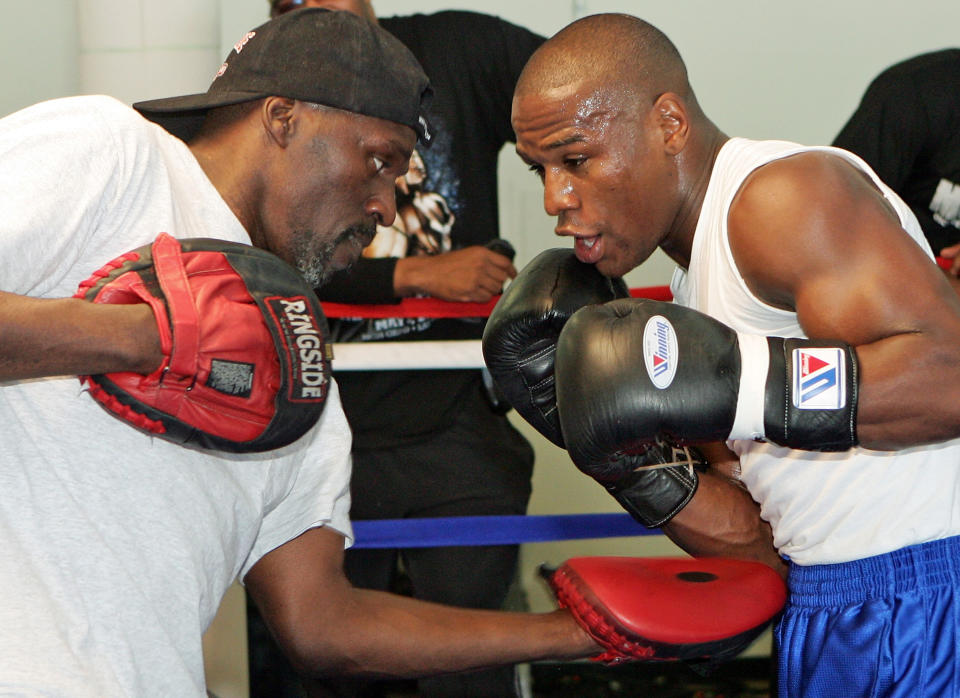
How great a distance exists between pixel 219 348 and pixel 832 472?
0.83 metres

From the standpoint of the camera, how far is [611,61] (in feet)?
5.46

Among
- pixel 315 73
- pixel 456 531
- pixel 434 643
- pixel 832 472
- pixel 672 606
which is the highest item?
pixel 315 73

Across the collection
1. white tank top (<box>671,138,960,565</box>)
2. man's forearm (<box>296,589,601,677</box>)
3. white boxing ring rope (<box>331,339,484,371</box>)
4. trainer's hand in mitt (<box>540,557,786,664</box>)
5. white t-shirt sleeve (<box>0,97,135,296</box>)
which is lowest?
man's forearm (<box>296,589,601,677</box>)

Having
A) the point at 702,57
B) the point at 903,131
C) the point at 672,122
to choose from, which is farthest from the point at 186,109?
the point at 702,57

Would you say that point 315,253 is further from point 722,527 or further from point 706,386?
point 722,527

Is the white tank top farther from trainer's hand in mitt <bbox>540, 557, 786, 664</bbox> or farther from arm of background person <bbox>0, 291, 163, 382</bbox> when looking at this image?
arm of background person <bbox>0, 291, 163, 382</bbox>

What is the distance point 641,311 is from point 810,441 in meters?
0.24

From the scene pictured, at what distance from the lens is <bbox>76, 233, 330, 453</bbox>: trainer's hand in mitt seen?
1.15 meters

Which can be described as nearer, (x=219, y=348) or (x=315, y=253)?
(x=219, y=348)

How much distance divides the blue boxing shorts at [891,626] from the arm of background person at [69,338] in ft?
3.13

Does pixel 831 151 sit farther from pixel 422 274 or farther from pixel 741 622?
pixel 422 274

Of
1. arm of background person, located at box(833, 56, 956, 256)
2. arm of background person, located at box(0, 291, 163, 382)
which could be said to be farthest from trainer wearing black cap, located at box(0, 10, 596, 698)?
arm of background person, located at box(833, 56, 956, 256)

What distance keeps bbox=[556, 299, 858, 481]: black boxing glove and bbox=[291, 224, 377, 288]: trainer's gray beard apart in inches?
18.0

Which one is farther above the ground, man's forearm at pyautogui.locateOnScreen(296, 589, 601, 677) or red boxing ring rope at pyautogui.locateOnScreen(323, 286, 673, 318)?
red boxing ring rope at pyautogui.locateOnScreen(323, 286, 673, 318)
